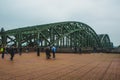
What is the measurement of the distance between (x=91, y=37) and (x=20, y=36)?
42.8 metres

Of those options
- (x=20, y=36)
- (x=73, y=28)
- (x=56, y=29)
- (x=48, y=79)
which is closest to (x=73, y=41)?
(x=73, y=28)

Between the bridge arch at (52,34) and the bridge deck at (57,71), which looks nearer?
the bridge deck at (57,71)

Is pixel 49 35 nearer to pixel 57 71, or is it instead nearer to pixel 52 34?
pixel 52 34

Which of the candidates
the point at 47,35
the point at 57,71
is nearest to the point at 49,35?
the point at 47,35

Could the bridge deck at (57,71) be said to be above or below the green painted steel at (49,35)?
below

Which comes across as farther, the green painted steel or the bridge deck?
Result: the green painted steel

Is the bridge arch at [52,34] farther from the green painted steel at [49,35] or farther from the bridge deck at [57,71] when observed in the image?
the bridge deck at [57,71]

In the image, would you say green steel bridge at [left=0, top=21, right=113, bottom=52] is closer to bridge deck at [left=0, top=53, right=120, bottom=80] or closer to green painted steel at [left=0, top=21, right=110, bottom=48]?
green painted steel at [left=0, top=21, right=110, bottom=48]

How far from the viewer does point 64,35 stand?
7375 cm

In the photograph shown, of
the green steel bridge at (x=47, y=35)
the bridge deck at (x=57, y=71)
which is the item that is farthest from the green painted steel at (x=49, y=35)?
the bridge deck at (x=57, y=71)

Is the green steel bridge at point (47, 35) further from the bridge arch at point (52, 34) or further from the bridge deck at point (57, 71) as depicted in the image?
the bridge deck at point (57, 71)

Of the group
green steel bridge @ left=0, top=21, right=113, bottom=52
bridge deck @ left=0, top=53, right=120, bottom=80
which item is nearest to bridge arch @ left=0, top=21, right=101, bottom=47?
green steel bridge @ left=0, top=21, right=113, bottom=52

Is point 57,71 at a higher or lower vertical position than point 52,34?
lower

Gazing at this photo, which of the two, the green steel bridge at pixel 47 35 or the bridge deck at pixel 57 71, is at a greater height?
the green steel bridge at pixel 47 35
